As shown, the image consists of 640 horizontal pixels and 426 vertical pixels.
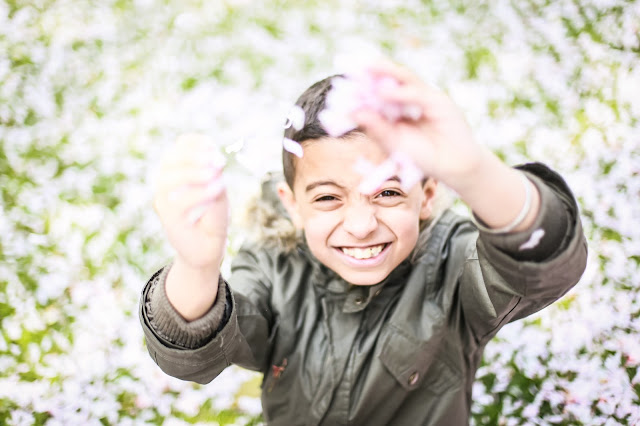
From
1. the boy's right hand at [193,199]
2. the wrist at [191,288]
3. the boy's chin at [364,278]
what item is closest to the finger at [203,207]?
the boy's right hand at [193,199]

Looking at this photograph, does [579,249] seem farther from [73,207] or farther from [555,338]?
[73,207]

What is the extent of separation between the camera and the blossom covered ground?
9.14 ft

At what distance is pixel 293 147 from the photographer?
1.73 metres

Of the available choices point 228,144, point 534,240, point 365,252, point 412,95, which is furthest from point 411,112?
point 228,144

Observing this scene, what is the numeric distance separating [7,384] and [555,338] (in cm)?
256

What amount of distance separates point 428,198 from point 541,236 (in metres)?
0.66

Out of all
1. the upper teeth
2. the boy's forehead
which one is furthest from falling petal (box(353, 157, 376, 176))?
the upper teeth

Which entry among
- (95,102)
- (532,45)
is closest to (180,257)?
(95,102)

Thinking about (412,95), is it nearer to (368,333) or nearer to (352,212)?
(352,212)

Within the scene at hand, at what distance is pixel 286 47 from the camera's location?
476 cm

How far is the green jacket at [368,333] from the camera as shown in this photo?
1833 millimetres

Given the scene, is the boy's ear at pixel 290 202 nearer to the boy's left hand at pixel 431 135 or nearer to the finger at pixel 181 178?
the finger at pixel 181 178

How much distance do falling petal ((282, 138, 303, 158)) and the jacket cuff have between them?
623 millimetres

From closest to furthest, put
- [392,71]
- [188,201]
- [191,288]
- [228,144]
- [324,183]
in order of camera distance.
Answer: [392,71] < [188,201] < [191,288] < [324,183] < [228,144]
